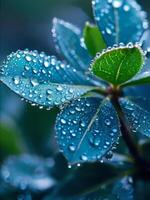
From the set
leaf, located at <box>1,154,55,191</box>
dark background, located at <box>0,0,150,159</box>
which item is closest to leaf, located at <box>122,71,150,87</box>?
leaf, located at <box>1,154,55,191</box>

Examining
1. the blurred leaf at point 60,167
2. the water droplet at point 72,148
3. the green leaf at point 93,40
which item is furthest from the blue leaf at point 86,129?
the blurred leaf at point 60,167

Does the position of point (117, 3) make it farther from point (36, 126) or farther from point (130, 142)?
point (36, 126)

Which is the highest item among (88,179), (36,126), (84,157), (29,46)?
(29,46)

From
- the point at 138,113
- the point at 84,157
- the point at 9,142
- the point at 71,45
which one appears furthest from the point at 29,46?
the point at 84,157

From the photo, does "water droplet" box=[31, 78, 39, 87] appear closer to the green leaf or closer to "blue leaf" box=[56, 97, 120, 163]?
"blue leaf" box=[56, 97, 120, 163]

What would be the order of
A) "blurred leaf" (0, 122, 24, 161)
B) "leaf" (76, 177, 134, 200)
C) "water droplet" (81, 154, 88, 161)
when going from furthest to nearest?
"blurred leaf" (0, 122, 24, 161) < "leaf" (76, 177, 134, 200) < "water droplet" (81, 154, 88, 161)

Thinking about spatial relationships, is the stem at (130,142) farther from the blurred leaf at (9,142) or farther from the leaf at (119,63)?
the blurred leaf at (9,142)

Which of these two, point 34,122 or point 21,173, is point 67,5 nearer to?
point 34,122
